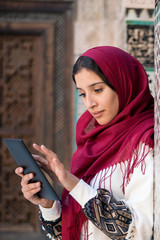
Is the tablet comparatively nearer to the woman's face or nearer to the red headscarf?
the red headscarf

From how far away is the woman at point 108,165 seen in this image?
84cm

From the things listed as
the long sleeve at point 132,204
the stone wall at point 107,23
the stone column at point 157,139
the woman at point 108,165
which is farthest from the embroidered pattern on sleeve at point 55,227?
the stone wall at point 107,23

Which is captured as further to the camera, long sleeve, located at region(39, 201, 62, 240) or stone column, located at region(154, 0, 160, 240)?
long sleeve, located at region(39, 201, 62, 240)

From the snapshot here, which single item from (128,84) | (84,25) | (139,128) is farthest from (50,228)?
(84,25)

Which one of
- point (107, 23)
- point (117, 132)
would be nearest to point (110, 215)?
point (117, 132)

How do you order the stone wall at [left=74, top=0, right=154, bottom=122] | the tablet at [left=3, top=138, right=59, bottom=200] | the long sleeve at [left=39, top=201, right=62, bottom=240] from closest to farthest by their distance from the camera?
the tablet at [left=3, top=138, right=59, bottom=200] → the long sleeve at [left=39, top=201, right=62, bottom=240] → the stone wall at [left=74, top=0, right=154, bottom=122]

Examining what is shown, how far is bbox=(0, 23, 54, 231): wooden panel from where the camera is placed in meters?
2.60

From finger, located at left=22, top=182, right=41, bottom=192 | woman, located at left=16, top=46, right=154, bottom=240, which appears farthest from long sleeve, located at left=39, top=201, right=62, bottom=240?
finger, located at left=22, top=182, right=41, bottom=192

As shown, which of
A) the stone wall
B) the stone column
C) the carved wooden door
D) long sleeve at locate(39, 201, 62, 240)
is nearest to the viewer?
the stone column

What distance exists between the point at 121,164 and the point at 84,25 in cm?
173

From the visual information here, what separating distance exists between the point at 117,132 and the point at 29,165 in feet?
0.93

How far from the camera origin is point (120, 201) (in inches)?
33.9

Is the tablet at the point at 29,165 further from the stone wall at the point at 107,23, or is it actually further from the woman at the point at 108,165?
the stone wall at the point at 107,23

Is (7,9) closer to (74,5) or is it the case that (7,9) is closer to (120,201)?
(74,5)
